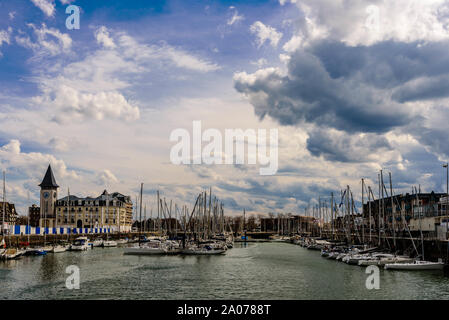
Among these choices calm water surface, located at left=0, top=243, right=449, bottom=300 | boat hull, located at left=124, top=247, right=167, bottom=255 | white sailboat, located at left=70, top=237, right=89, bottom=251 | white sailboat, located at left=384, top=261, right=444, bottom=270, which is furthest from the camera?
white sailboat, located at left=70, top=237, right=89, bottom=251

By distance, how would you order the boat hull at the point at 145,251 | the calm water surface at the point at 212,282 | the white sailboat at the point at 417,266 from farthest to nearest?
the boat hull at the point at 145,251
the white sailboat at the point at 417,266
the calm water surface at the point at 212,282

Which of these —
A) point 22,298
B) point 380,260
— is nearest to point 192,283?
point 22,298

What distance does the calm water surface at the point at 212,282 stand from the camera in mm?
49188

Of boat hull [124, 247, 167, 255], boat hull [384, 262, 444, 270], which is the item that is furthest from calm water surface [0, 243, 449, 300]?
boat hull [124, 247, 167, 255]

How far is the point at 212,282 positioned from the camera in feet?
197

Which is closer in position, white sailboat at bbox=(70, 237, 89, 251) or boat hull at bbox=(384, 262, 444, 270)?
boat hull at bbox=(384, 262, 444, 270)

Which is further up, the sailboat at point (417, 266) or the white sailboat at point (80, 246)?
the sailboat at point (417, 266)

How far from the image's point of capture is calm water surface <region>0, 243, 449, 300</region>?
4919cm

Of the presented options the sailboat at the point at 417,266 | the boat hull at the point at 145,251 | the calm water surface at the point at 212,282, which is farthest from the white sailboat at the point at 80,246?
the sailboat at the point at 417,266

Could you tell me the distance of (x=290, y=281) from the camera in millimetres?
61125

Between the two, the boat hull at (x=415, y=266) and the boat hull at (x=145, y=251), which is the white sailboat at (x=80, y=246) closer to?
the boat hull at (x=145, y=251)

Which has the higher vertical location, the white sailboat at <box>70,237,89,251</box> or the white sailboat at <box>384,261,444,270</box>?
the white sailboat at <box>384,261,444,270</box>

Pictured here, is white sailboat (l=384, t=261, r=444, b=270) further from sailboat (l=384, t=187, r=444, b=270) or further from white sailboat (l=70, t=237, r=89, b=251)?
A: white sailboat (l=70, t=237, r=89, b=251)
